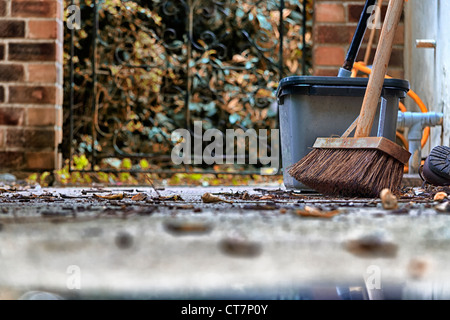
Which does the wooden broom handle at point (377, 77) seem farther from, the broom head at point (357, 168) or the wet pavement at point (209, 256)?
the wet pavement at point (209, 256)

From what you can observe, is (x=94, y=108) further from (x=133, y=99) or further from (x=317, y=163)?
(x=317, y=163)

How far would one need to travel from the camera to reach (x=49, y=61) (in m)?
2.65

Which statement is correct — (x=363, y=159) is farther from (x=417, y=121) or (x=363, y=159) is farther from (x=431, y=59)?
(x=431, y=59)

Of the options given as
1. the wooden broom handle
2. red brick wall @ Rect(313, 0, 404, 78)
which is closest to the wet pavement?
the wooden broom handle

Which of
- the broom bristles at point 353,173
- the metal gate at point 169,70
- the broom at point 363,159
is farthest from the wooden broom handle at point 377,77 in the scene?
the metal gate at point 169,70

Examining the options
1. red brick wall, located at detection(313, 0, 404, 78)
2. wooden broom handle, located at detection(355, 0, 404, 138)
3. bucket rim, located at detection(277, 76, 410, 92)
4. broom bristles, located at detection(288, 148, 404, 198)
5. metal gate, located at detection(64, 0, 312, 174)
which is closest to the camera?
broom bristles, located at detection(288, 148, 404, 198)

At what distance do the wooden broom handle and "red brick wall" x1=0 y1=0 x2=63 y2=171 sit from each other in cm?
169

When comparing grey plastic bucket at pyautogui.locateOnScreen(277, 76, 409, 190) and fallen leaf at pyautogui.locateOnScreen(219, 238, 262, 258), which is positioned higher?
grey plastic bucket at pyautogui.locateOnScreen(277, 76, 409, 190)

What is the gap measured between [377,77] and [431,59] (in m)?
0.97

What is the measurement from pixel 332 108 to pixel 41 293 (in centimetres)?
120

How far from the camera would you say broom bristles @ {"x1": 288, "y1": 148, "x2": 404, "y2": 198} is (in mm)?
1373

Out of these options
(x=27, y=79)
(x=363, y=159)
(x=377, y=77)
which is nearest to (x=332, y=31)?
(x=377, y=77)

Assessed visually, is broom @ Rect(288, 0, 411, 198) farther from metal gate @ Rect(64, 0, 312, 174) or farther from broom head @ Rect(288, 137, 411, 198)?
metal gate @ Rect(64, 0, 312, 174)
